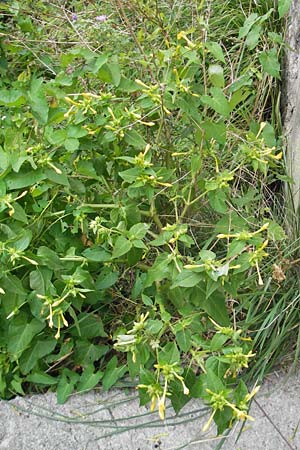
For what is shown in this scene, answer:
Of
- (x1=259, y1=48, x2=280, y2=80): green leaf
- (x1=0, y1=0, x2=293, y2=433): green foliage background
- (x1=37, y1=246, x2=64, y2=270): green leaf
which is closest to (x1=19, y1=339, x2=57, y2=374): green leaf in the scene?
(x1=0, y1=0, x2=293, y2=433): green foliage background

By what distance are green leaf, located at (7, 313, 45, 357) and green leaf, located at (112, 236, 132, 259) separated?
301mm

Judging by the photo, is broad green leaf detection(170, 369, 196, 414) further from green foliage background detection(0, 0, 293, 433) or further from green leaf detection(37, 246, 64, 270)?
green leaf detection(37, 246, 64, 270)

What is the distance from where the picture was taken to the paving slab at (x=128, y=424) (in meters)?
1.61

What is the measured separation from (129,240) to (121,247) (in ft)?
0.08

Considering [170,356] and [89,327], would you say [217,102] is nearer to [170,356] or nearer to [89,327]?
[170,356]

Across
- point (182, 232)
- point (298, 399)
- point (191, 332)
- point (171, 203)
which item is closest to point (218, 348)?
point (191, 332)

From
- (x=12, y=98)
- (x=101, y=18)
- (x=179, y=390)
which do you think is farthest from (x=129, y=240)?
(x=101, y=18)

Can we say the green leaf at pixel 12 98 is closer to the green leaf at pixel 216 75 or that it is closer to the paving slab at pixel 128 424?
the green leaf at pixel 216 75

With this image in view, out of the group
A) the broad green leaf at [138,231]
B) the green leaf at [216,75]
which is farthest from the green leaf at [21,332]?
the green leaf at [216,75]

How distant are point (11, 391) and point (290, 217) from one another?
942 millimetres

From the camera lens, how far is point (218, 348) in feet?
4.51

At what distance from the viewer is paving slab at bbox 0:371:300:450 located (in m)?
1.61

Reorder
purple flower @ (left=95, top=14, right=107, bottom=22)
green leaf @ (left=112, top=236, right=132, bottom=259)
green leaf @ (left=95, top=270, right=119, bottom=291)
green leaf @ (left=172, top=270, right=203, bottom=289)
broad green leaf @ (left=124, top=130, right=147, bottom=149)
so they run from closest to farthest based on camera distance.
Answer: green leaf @ (left=172, top=270, right=203, bottom=289) < green leaf @ (left=112, top=236, right=132, bottom=259) < broad green leaf @ (left=124, top=130, right=147, bottom=149) < green leaf @ (left=95, top=270, right=119, bottom=291) < purple flower @ (left=95, top=14, right=107, bottom=22)

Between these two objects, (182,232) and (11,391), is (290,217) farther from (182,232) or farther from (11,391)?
(11,391)
